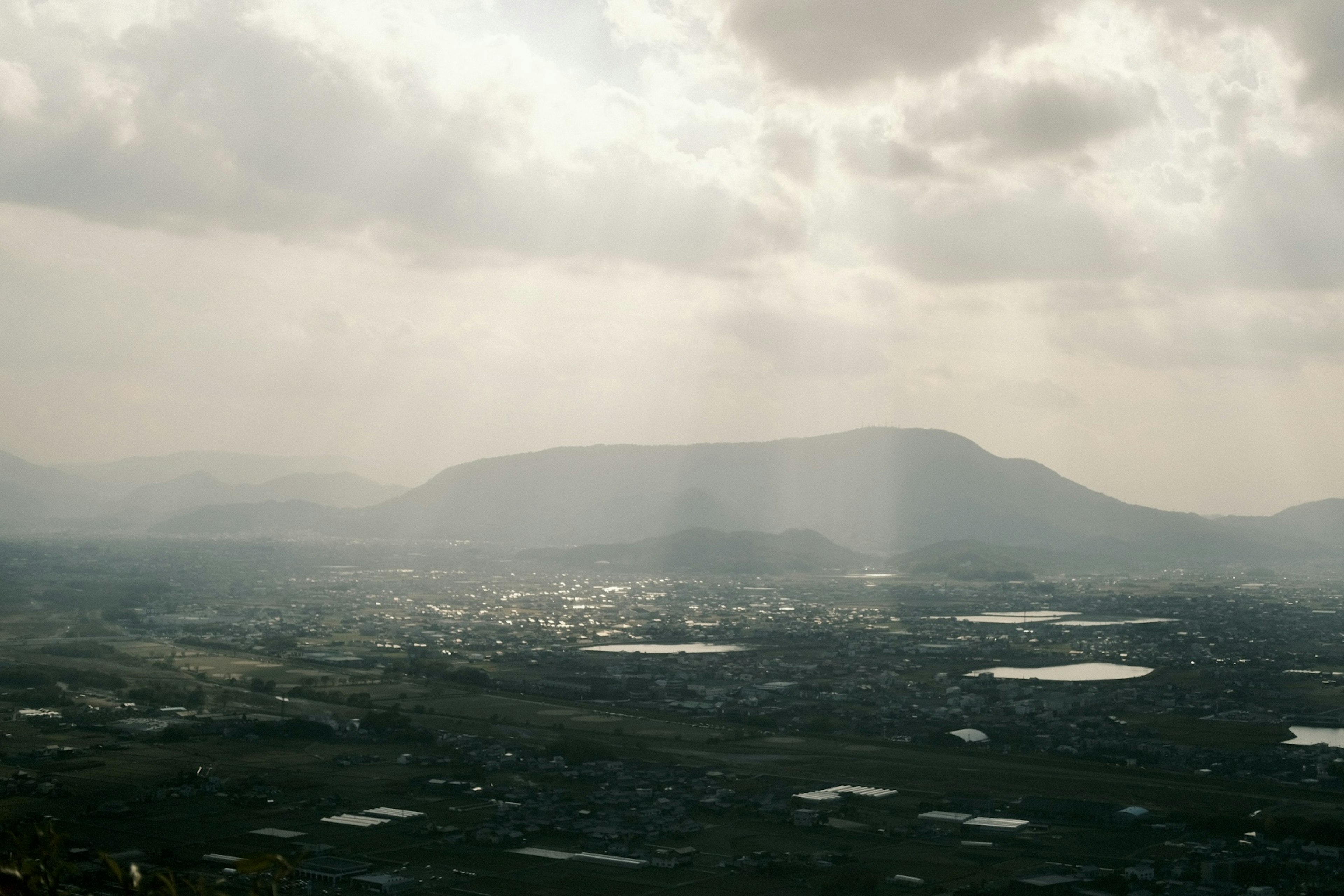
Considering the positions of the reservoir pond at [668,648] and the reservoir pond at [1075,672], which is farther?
the reservoir pond at [668,648]

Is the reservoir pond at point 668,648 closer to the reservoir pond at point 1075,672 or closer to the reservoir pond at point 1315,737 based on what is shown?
the reservoir pond at point 1075,672

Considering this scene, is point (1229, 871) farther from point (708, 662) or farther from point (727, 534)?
point (727, 534)

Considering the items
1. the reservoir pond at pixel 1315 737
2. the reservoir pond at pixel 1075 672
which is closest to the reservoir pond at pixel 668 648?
the reservoir pond at pixel 1075 672

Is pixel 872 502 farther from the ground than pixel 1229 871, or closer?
farther from the ground

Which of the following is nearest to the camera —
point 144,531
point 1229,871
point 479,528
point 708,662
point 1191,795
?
point 1229,871

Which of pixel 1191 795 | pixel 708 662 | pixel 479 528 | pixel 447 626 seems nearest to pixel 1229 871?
pixel 1191 795

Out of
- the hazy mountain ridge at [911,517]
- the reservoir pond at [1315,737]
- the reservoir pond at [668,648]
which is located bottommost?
the reservoir pond at [1315,737]

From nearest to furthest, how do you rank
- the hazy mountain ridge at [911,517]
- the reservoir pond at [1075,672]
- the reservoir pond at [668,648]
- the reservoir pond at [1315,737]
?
the reservoir pond at [1315,737], the reservoir pond at [1075,672], the reservoir pond at [668,648], the hazy mountain ridge at [911,517]

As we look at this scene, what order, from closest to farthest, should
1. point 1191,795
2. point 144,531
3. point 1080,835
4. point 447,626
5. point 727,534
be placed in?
point 1080,835
point 1191,795
point 447,626
point 727,534
point 144,531

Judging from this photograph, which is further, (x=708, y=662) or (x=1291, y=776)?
(x=708, y=662)

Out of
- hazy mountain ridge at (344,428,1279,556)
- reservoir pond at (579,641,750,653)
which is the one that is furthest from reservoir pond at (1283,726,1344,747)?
hazy mountain ridge at (344,428,1279,556)

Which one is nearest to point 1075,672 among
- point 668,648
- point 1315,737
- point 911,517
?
point 1315,737
